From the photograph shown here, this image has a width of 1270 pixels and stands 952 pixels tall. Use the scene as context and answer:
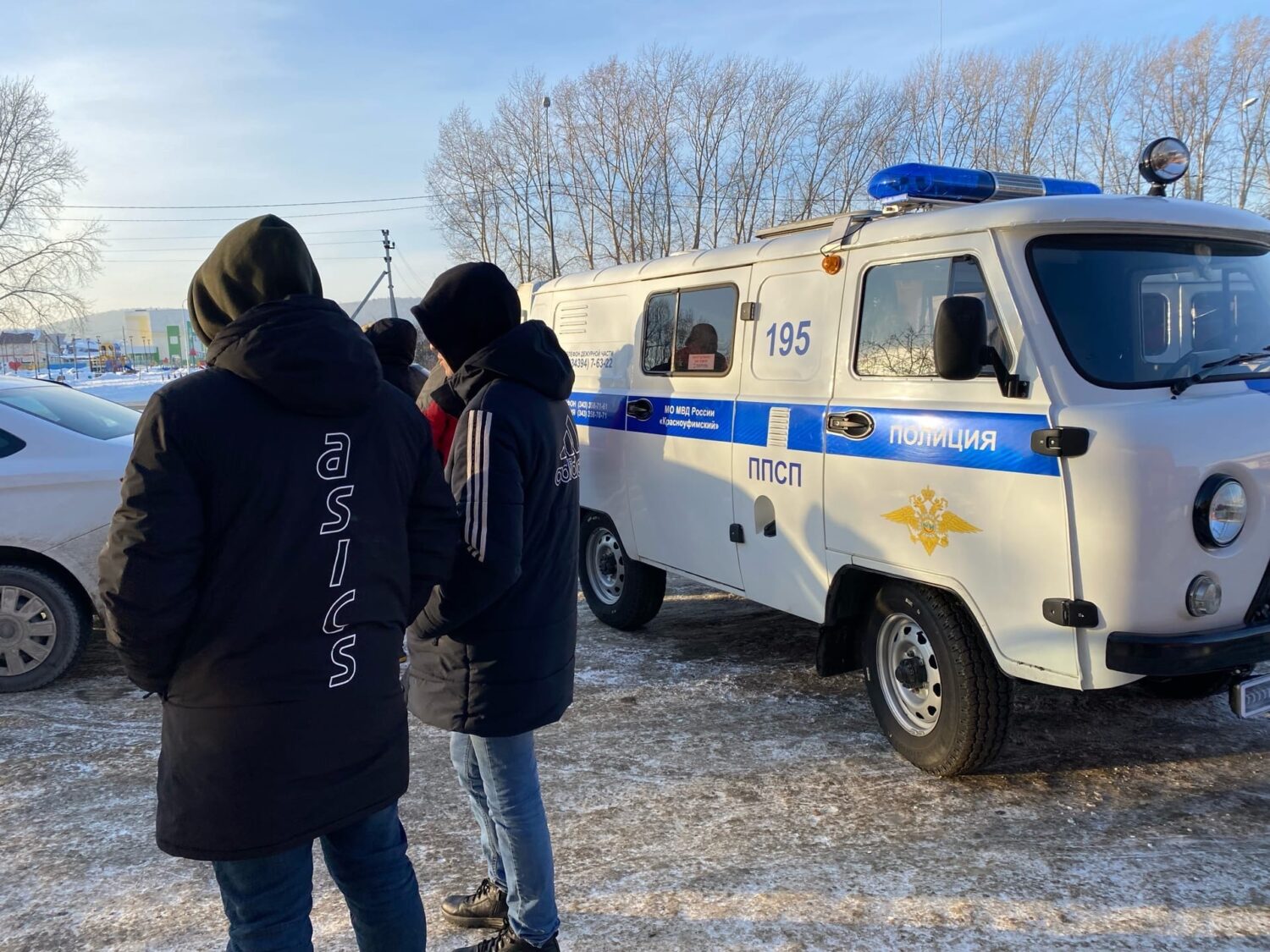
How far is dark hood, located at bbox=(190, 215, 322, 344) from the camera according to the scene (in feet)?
6.20

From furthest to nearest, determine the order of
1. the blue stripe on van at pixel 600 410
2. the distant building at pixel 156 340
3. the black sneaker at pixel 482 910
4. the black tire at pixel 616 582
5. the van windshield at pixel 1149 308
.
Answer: the distant building at pixel 156 340 → the black tire at pixel 616 582 → the blue stripe on van at pixel 600 410 → the van windshield at pixel 1149 308 → the black sneaker at pixel 482 910

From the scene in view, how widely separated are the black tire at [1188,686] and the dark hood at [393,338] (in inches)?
161

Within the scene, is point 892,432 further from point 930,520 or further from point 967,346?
point 967,346

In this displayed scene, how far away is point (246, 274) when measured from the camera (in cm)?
189

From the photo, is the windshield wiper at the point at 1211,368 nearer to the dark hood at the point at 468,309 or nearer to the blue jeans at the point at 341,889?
the dark hood at the point at 468,309

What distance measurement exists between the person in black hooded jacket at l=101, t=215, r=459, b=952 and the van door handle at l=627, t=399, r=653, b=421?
351 cm

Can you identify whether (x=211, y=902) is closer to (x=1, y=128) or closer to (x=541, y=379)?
(x=541, y=379)

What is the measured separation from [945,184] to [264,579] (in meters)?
3.63

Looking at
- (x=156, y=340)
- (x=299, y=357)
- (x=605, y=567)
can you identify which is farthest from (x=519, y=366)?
(x=156, y=340)

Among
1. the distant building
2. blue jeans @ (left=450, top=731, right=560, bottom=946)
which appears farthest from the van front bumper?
the distant building

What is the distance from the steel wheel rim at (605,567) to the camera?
20.3 feet

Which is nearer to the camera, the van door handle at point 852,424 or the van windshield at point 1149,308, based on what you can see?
the van windshield at point 1149,308

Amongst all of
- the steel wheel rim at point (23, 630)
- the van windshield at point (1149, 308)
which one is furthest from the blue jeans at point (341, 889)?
the steel wheel rim at point (23, 630)

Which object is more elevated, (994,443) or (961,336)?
(961,336)
